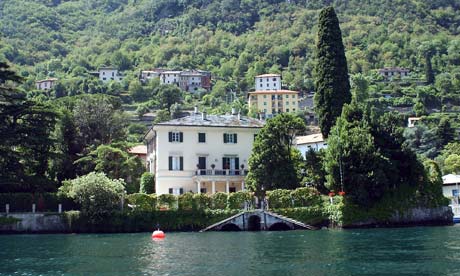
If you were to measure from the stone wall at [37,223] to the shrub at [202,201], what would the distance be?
11052 mm

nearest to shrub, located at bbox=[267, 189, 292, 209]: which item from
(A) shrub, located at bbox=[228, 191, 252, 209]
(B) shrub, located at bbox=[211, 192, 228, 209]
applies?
(A) shrub, located at bbox=[228, 191, 252, 209]

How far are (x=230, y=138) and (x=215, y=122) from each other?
2.30 meters

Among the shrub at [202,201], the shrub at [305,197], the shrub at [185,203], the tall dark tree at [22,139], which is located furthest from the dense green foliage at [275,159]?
the tall dark tree at [22,139]

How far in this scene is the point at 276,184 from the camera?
58562mm

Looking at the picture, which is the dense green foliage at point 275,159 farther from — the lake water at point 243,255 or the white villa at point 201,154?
the lake water at point 243,255

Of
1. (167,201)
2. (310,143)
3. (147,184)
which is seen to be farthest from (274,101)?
(167,201)

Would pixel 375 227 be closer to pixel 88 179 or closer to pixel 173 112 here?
pixel 88 179

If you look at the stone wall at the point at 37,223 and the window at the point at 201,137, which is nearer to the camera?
the stone wall at the point at 37,223

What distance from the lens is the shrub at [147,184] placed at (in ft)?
219

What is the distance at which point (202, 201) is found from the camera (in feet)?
184

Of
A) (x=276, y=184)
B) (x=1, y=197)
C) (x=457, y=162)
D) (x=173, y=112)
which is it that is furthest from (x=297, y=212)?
(x=173, y=112)

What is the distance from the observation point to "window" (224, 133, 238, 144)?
2660 inches

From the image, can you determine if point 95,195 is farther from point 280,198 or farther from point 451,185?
point 451,185

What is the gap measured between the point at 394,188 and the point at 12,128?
3409cm
